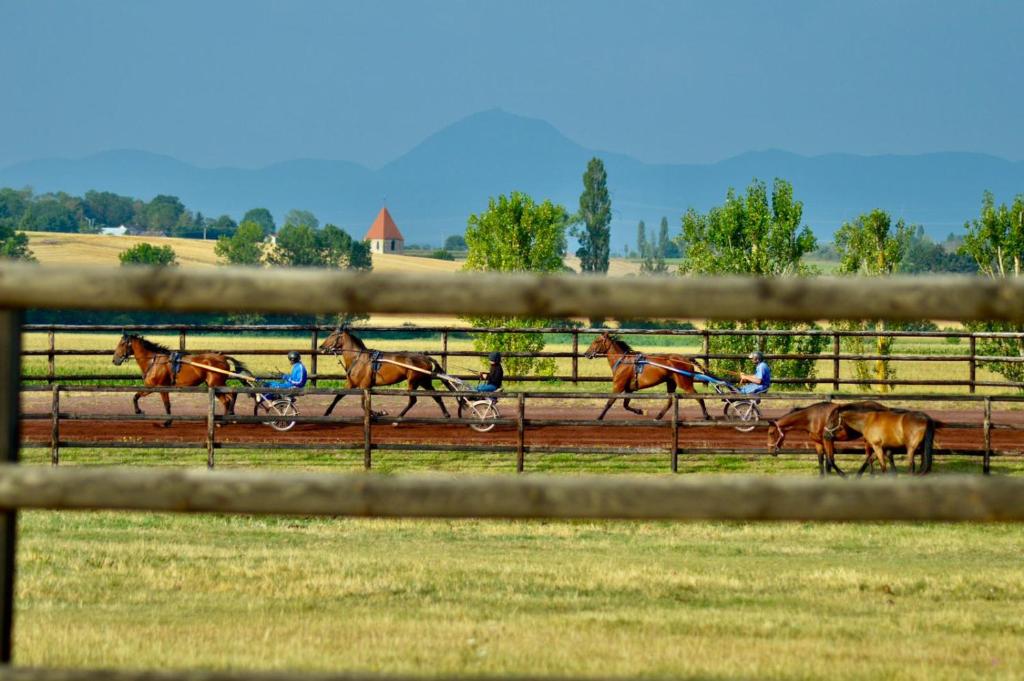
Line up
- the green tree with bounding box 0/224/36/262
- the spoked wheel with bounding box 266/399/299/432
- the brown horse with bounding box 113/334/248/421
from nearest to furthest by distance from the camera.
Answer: the spoked wheel with bounding box 266/399/299/432 < the brown horse with bounding box 113/334/248/421 < the green tree with bounding box 0/224/36/262

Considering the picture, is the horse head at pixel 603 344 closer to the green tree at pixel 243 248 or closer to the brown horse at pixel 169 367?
the brown horse at pixel 169 367

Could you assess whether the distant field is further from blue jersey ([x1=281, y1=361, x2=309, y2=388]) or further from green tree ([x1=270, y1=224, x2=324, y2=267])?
blue jersey ([x1=281, y1=361, x2=309, y2=388])

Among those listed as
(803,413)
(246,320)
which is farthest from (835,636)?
(246,320)

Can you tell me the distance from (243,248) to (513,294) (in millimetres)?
133126

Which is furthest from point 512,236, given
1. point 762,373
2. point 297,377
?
point 762,373

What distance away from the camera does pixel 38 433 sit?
73.9 feet

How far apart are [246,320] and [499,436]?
65164 millimetres

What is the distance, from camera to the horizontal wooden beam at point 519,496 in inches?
119

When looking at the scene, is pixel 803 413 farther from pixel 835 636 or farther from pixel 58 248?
pixel 58 248

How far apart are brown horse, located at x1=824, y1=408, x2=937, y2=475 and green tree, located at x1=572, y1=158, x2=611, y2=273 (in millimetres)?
119803

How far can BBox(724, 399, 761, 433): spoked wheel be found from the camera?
22.7 m

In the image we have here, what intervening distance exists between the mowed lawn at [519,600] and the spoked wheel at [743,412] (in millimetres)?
8454

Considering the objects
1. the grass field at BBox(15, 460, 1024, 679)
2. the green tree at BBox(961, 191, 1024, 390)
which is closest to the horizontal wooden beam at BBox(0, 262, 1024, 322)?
the grass field at BBox(15, 460, 1024, 679)

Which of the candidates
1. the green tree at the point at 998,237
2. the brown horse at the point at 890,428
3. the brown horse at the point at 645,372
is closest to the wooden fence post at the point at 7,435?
the brown horse at the point at 890,428
